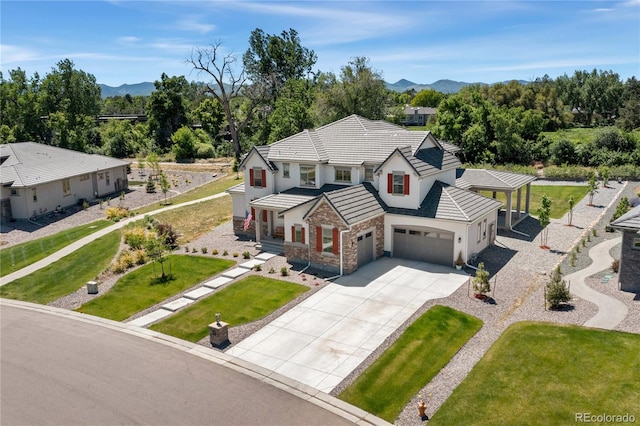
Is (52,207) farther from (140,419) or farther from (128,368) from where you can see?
(140,419)

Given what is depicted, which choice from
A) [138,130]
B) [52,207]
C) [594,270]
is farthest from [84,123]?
[594,270]

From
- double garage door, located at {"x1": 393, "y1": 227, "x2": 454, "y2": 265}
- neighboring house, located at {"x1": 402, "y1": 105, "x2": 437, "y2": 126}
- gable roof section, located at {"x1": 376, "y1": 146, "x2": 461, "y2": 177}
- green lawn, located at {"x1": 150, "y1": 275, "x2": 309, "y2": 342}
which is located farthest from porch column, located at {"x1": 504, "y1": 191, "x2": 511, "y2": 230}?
neighboring house, located at {"x1": 402, "y1": 105, "x2": 437, "y2": 126}

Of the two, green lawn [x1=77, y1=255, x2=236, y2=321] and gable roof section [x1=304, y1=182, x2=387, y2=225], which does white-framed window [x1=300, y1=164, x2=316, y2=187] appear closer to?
gable roof section [x1=304, y1=182, x2=387, y2=225]

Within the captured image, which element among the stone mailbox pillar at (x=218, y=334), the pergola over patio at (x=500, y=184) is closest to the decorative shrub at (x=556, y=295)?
the pergola over patio at (x=500, y=184)

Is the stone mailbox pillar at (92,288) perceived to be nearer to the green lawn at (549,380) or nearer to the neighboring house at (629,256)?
the green lawn at (549,380)

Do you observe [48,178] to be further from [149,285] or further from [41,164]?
[149,285]

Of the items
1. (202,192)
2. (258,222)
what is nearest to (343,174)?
(258,222)
